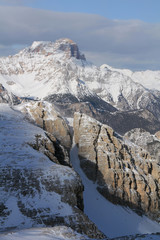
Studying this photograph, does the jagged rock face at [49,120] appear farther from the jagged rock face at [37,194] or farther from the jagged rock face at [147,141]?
the jagged rock face at [147,141]

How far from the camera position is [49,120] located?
329 feet

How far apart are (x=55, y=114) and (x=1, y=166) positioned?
52.3 meters

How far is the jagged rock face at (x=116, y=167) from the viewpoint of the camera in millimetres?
97188

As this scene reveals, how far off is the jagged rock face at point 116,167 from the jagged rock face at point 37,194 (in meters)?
42.3

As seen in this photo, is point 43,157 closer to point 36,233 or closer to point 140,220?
point 36,233

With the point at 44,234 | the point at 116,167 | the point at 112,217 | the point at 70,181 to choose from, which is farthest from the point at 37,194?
the point at 116,167

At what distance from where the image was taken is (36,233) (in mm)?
35125

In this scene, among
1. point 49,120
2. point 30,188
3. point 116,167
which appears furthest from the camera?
point 49,120

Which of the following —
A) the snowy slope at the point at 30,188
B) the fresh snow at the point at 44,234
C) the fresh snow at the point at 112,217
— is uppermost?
the snowy slope at the point at 30,188

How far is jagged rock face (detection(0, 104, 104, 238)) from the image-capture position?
43.1 meters

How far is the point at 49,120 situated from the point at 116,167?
82.2ft

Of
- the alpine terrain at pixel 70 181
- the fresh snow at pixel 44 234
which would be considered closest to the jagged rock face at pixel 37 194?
the alpine terrain at pixel 70 181

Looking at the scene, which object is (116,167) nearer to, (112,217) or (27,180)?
(112,217)

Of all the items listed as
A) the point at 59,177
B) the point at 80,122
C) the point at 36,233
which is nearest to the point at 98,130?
the point at 80,122
